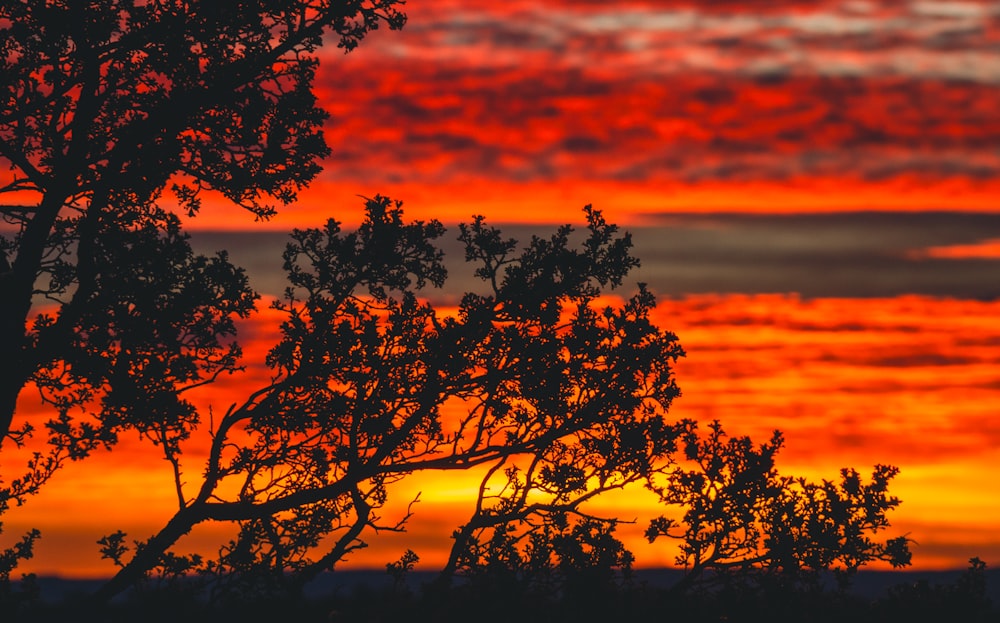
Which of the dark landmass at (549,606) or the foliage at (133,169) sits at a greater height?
the foliage at (133,169)

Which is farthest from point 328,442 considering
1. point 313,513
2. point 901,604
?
point 901,604

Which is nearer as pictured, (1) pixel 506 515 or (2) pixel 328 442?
(2) pixel 328 442

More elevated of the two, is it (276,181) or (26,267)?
(276,181)

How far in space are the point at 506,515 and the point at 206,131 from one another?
8.02 meters

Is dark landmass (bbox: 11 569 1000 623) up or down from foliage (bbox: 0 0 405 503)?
down

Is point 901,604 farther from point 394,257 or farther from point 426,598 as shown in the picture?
point 394,257

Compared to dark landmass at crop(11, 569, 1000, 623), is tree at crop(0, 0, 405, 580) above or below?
above

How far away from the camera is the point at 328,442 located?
19.2m

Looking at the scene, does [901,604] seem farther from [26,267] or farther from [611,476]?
[26,267]

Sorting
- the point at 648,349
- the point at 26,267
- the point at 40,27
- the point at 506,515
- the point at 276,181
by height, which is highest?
the point at 40,27

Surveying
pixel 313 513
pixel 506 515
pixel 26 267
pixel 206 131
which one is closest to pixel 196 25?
pixel 206 131

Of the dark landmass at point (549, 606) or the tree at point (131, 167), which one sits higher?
the tree at point (131, 167)

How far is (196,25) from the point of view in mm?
18922

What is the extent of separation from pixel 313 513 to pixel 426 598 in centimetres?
233
